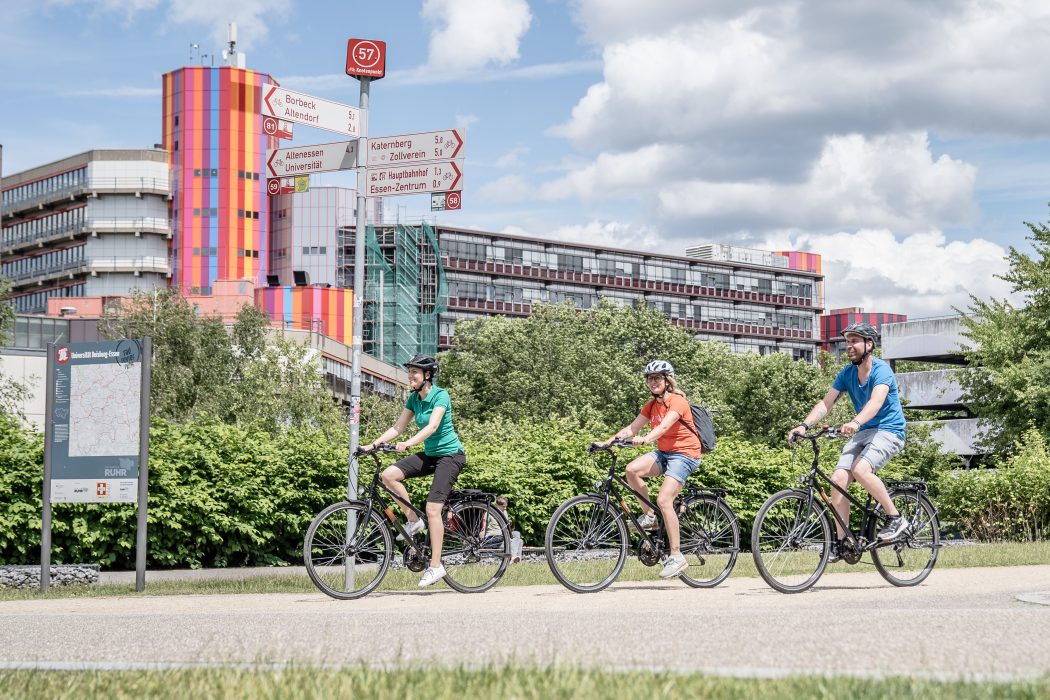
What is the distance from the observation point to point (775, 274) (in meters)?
150

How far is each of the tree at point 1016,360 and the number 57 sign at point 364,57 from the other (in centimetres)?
2444

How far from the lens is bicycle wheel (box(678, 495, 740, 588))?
1061 cm

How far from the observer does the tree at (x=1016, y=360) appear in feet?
107

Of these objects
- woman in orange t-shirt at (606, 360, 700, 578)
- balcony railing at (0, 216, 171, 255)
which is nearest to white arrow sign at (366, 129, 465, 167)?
woman in orange t-shirt at (606, 360, 700, 578)

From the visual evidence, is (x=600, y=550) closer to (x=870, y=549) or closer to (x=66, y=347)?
(x=870, y=549)

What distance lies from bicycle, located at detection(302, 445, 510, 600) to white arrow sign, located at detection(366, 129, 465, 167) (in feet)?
9.21

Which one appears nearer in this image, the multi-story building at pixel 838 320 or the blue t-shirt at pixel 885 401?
the blue t-shirt at pixel 885 401

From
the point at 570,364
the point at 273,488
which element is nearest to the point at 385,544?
the point at 273,488

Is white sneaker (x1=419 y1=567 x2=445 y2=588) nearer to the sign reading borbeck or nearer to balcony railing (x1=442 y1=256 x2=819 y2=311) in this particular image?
the sign reading borbeck

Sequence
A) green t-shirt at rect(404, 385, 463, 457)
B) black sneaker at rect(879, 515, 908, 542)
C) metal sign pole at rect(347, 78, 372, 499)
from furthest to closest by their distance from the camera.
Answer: metal sign pole at rect(347, 78, 372, 499), green t-shirt at rect(404, 385, 463, 457), black sneaker at rect(879, 515, 908, 542)

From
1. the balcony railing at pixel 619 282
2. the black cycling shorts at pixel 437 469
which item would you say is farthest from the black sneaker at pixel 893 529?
the balcony railing at pixel 619 282

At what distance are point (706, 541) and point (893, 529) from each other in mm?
1470

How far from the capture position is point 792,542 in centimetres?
978

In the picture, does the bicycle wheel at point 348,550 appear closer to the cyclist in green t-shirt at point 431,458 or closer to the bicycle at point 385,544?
the bicycle at point 385,544
